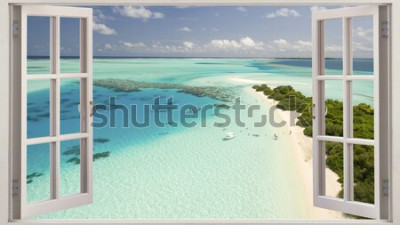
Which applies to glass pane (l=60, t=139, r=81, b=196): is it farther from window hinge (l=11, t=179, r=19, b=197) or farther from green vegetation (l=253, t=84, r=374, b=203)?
window hinge (l=11, t=179, r=19, b=197)

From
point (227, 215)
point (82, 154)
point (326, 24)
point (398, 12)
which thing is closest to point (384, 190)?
point (398, 12)

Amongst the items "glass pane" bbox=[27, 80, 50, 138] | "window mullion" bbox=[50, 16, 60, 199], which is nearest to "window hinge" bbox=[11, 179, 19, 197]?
"window mullion" bbox=[50, 16, 60, 199]

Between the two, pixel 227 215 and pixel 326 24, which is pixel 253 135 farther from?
pixel 326 24

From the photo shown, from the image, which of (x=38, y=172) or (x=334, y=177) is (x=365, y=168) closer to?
(x=334, y=177)

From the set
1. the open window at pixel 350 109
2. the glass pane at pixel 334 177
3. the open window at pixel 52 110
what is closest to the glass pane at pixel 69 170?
the glass pane at pixel 334 177

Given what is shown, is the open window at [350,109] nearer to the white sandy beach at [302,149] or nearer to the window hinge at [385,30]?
the window hinge at [385,30]

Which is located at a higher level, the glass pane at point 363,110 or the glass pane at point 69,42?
the glass pane at point 69,42

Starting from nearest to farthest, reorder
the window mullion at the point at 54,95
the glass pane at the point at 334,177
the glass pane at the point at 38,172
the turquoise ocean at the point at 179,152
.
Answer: the window mullion at the point at 54,95, the glass pane at the point at 334,177, the turquoise ocean at the point at 179,152, the glass pane at the point at 38,172
